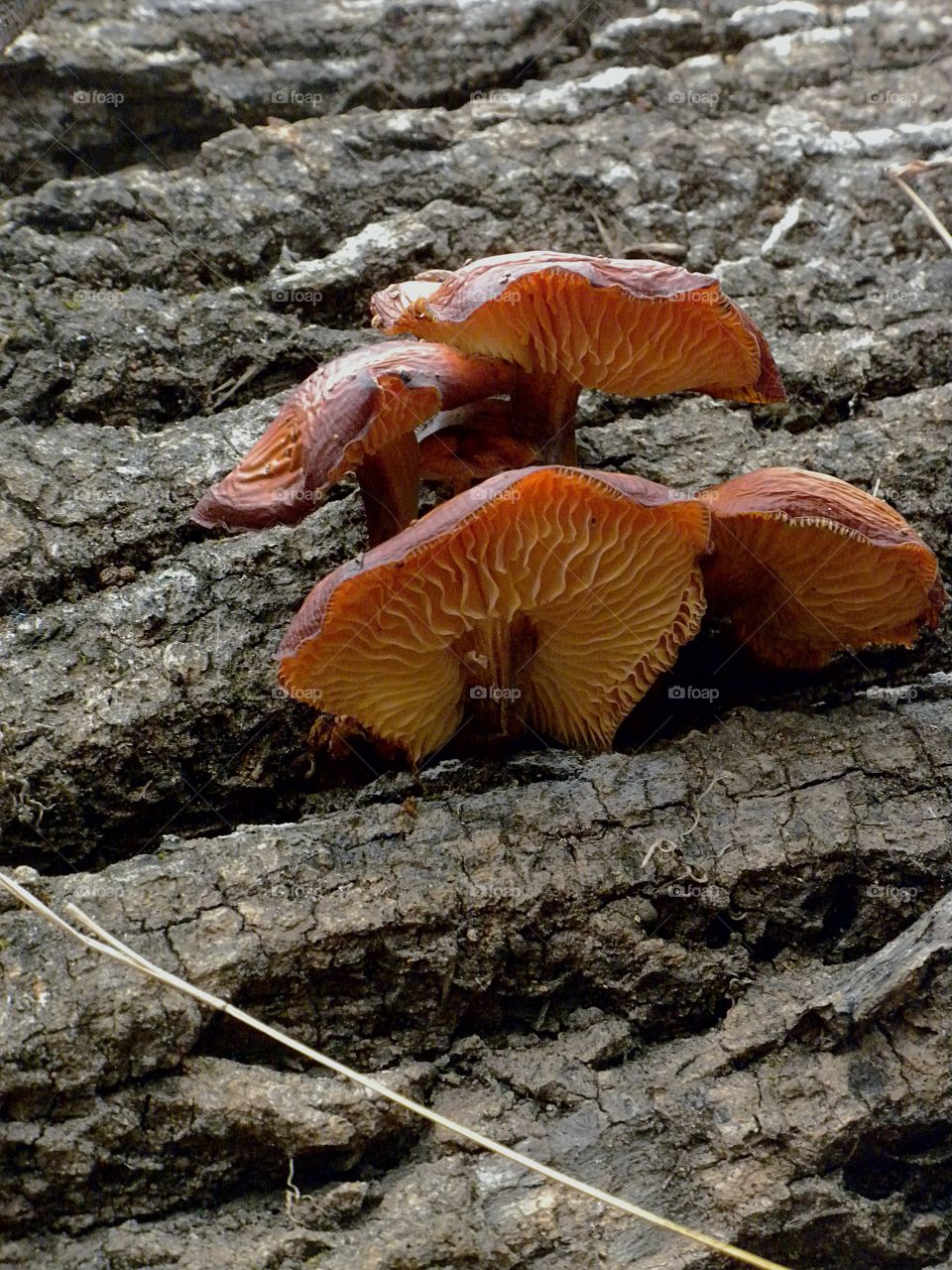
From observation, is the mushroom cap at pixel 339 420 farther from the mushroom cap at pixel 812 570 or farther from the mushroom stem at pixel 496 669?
the mushroom cap at pixel 812 570

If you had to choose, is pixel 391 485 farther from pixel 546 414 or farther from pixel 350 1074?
pixel 350 1074

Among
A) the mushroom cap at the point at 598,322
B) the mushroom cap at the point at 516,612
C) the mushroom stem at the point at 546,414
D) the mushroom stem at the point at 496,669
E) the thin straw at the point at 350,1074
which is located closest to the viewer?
the thin straw at the point at 350,1074

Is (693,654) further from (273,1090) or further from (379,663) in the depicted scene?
(273,1090)

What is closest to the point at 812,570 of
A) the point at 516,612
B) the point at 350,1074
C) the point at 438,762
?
the point at 516,612

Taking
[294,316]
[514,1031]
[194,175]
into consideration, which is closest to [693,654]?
[514,1031]

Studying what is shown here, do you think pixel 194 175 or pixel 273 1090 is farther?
pixel 194 175


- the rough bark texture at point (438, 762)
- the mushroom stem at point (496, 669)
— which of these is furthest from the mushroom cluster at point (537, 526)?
the rough bark texture at point (438, 762)

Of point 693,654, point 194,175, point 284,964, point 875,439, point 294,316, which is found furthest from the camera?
point 194,175
